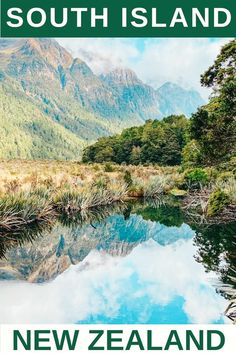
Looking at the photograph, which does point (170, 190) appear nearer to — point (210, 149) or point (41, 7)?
point (210, 149)

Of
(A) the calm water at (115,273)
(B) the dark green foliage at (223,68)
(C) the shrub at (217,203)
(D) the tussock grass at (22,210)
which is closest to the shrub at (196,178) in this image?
(B) the dark green foliage at (223,68)

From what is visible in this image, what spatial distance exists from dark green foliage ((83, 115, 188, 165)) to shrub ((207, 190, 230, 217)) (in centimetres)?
4134

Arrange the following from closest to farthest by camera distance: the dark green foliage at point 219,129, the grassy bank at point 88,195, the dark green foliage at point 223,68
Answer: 1. the grassy bank at point 88,195
2. the dark green foliage at point 219,129
3. the dark green foliage at point 223,68

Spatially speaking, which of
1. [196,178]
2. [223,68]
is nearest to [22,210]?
[223,68]

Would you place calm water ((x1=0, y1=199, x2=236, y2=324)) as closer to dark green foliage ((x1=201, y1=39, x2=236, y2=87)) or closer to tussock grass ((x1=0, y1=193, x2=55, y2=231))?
tussock grass ((x1=0, y1=193, x2=55, y2=231))

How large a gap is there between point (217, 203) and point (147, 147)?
4647cm

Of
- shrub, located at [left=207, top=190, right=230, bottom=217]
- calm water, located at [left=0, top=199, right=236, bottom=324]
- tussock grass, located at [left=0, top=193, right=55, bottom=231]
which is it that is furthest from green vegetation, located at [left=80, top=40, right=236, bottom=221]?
tussock grass, located at [left=0, top=193, right=55, bottom=231]

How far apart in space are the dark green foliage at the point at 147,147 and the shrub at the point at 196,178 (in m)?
31.2

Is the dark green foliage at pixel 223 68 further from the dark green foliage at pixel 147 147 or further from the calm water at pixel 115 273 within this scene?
the dark green foliage at pixel 147 147

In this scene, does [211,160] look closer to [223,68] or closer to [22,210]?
[223,68]

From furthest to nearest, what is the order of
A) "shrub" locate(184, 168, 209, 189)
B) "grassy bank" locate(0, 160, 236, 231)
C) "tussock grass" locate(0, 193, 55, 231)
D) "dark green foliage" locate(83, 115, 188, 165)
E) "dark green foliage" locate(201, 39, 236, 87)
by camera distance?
"dark green foliage" locate(83, 115, 188, 165)
"shrub" locate(184, 168, 209, 189)
"dark green foliage" locate(201, 39, 236, 87)
"grassy bank" locate(0, 160, 236, 231)
"tussock grass" locate(0, 193, 55, 231)

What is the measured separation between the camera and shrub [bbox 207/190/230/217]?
572 inches

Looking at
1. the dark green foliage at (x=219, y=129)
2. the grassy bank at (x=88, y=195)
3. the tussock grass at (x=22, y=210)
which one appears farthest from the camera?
the dark green foliage at (x=219, y=129)

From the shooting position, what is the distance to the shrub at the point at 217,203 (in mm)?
14523
